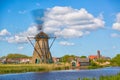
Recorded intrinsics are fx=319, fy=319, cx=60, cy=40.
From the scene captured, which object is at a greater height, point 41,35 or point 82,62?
point 41,35

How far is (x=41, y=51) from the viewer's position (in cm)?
6312

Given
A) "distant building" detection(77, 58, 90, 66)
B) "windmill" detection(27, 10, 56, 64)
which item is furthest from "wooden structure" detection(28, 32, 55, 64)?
"distant building" detection(77, 58, 90, 66)

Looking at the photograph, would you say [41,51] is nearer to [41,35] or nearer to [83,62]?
[41,35]

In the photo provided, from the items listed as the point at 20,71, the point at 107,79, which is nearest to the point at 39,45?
the point at 20,71

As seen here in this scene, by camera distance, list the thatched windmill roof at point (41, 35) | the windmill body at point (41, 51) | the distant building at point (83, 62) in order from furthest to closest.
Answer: the distant building at point (83, 62) < the thatched windmill roof at point (41, 35) < the windmill body at point (41, 51)

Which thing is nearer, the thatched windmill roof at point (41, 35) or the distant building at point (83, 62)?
the thatched windmill roof at point (41, 35)

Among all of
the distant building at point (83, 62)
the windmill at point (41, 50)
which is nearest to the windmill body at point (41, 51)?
the windmill at point (41, 50)

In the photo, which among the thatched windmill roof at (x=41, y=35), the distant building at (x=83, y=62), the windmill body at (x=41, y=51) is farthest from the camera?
the distant building at (x=83, y=62)

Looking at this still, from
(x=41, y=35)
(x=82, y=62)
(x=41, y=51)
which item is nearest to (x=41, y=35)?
(x=41, y=35)

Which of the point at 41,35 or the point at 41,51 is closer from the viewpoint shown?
the point at 41,51

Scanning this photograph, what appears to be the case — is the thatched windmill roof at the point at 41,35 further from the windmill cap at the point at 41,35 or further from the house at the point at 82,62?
the house at the point at 82,62

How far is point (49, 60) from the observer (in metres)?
64.4

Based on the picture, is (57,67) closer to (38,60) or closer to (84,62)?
(38,60)

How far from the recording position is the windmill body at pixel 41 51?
63213mm
